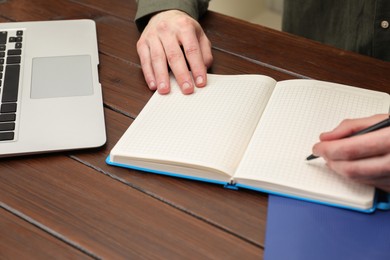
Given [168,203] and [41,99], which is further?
[41,99]

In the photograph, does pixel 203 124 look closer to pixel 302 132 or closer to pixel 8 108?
pixel 302 132

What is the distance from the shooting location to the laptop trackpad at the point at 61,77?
3.04ft

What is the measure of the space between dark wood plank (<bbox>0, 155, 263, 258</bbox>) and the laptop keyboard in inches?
2.3

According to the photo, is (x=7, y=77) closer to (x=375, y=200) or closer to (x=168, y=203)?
(x=168, y=203)

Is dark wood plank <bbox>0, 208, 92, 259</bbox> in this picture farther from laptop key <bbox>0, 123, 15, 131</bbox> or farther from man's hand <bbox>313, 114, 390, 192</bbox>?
man's hand <bbox>313, 114, 390, 192</bbox>

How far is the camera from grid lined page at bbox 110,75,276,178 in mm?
772

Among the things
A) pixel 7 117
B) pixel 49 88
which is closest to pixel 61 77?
pixel 49 88

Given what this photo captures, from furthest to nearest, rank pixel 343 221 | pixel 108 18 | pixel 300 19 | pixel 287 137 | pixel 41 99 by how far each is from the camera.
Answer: pixel 300 19
pixel 108 18
pixel 41 99
pixel 287 137
pixel 343 221

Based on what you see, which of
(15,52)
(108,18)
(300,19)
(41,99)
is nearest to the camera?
(41,99)

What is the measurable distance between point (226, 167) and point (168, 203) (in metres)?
0.10

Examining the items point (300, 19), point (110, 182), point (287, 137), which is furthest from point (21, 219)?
point (300, 19)

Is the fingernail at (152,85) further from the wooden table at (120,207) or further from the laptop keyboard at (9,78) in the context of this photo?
the laptop keyboard at (9,78)

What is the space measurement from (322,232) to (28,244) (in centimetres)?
39

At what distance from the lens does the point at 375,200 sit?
0.72m
